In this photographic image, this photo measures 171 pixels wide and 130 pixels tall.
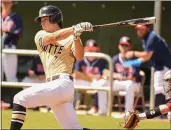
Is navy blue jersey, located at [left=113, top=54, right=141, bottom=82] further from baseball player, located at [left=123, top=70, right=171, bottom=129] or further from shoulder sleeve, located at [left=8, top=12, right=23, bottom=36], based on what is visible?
baseball player, located at [left=123, top=70, right=171, bottom=129]

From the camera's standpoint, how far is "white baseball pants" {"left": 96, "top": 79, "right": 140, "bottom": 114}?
1146 cm

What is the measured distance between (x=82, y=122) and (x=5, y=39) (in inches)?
101

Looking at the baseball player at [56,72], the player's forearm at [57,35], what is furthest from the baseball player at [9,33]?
the player's forearm at [57,35]

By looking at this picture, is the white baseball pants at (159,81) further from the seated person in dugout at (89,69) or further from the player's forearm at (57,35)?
the player's forearm at (57,35)

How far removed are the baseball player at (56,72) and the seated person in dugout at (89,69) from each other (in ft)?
16.4

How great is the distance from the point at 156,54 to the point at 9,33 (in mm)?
2756

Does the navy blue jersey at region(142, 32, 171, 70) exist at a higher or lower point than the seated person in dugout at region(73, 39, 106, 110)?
higher

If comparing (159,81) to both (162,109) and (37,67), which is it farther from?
(162,109)

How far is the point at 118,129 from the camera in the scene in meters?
9.70

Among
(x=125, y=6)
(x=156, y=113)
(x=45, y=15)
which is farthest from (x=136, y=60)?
(x=45, y=15)

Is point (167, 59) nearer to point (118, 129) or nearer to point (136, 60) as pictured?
point (136, 60)

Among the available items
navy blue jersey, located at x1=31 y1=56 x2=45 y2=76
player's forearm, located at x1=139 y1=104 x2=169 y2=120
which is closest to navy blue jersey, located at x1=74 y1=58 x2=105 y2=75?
navy blue jersey, located at x1=31 y1=56 x2=45 y2=76

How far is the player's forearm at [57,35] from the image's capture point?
267 inches

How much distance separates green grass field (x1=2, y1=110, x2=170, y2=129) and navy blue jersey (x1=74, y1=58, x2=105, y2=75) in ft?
4.12
